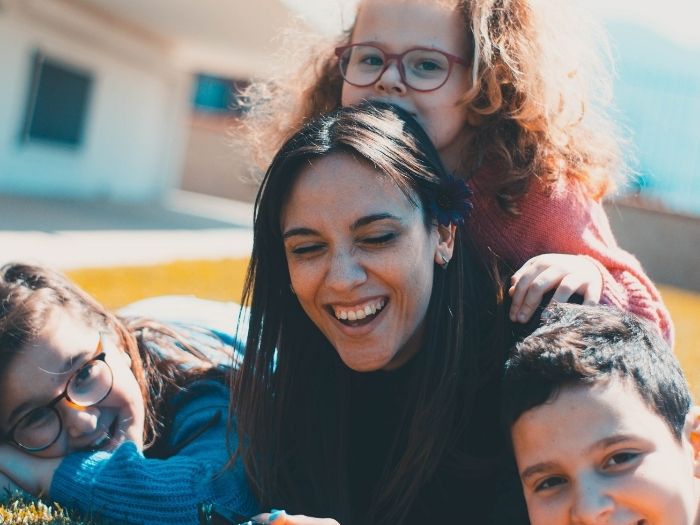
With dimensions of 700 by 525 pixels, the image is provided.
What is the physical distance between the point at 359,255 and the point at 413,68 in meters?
0.89

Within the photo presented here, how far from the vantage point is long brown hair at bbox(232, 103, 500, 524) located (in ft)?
8.34

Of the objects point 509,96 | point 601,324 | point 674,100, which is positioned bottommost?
point 601,324

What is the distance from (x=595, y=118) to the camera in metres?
3.56

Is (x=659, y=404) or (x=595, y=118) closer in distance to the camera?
(x=659, y=404)

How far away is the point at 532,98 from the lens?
3.16 metres

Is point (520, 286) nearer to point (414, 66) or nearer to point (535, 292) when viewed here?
point (535, 292)

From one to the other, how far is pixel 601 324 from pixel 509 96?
1.17m

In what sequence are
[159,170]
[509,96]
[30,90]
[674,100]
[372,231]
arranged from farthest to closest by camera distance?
1. [159,170]
2. [674,100]
3. [30,90]
4. [509,96]
5. [372,231]

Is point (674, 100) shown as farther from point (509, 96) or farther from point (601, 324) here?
point (601, 324)

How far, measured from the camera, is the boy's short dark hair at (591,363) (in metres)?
2.20

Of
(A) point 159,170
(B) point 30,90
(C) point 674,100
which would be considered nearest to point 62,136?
(B) point 30,90

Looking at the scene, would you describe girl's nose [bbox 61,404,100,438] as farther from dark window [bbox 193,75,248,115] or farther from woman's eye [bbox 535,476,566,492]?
dark window [bbox 193,75,248,115]

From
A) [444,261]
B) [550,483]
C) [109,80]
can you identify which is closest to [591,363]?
[550,483]

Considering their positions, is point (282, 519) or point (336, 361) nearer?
point (282, 519)
